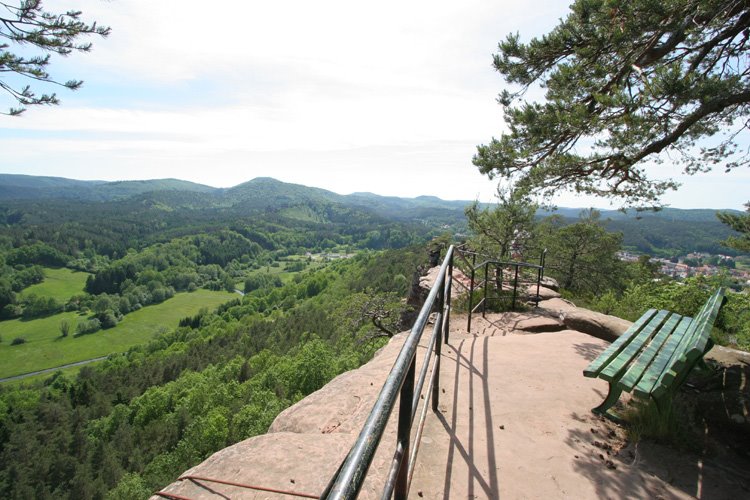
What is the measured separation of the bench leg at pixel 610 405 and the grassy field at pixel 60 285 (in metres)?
137

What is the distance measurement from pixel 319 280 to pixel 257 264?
224 ft

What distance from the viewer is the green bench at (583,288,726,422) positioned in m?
2.82

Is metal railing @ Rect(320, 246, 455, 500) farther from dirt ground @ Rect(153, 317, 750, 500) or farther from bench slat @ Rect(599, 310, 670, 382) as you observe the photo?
bench slat @ Rect(599, 310, 670, 382)

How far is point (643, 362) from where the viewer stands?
331cm

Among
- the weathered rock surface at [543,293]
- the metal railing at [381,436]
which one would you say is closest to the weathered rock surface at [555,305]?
the weathered rock surface at [543,293]

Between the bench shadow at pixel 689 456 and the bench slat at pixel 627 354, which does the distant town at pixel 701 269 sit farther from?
the bench shadow at pixel 689 456

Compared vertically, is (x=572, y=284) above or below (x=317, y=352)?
above

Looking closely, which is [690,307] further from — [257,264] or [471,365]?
[257,264]

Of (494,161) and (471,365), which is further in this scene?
(494,161)

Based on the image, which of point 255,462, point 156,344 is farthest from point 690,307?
point 156,344

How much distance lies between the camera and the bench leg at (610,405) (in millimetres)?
3307

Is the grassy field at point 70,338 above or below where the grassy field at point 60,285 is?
below

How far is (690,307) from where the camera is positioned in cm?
712

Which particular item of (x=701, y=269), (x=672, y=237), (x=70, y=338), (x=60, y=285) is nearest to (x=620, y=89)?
(x=701, y=269)
